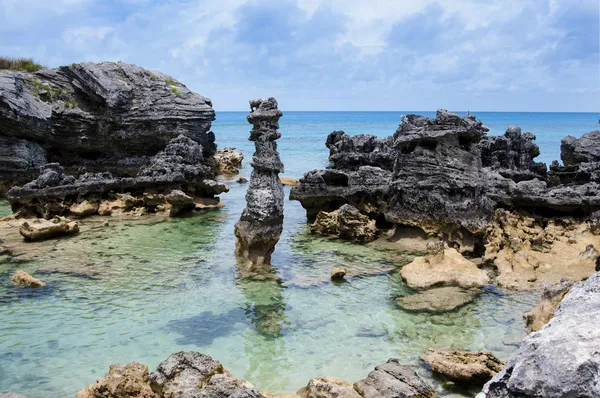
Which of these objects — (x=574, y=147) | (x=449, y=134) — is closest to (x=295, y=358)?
(x=449, y=134)

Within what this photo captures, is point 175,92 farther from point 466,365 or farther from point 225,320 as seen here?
point 466,365

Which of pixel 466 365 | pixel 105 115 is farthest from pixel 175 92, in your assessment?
pixel 466 365

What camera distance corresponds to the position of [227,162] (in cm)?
3875

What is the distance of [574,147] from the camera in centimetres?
2336

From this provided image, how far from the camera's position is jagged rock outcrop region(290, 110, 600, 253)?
595 inches

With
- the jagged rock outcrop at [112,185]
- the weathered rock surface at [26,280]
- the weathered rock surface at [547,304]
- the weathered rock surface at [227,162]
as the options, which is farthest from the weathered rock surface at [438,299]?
the weathered rock surface at [227,162]

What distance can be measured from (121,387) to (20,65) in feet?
98.3

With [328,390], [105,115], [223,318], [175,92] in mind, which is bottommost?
[223,318]

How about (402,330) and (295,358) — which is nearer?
(295,358)

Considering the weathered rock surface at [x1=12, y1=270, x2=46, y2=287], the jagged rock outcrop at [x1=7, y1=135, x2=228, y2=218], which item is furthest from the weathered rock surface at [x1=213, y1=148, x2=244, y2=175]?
the weathered rock surface at [x1=12, y1=270, x2=46, y2=287]

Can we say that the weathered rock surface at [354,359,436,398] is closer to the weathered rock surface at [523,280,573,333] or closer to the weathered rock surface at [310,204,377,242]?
the weathered rock surface at [523,280,573,333]

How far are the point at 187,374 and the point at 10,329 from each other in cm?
541

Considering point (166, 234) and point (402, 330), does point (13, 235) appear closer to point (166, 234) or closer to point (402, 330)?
point (166, 234)

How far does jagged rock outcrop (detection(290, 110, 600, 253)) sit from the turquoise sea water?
1938 mm
